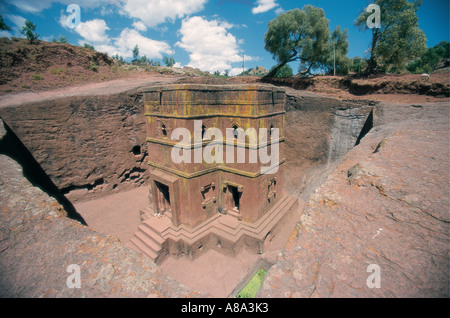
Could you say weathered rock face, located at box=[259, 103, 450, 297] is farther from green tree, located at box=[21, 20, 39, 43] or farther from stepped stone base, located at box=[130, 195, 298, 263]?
green tree, located at box=[21, 20, 39, 43]

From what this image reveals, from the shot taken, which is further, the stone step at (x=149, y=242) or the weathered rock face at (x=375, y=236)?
the stone step at (x=149, y=242)

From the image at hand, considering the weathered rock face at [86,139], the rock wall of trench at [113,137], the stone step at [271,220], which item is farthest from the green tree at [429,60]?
the weathered rock face at [86,139]

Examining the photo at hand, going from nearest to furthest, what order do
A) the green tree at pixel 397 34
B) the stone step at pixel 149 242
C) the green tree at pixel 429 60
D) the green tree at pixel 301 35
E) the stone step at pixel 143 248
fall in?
the stone step at pixel 143 248, the stone step at pixel 149 242, the green tree at pixel 397 34, the green tree at pixel 301 35, the green tree at pixel 429 60

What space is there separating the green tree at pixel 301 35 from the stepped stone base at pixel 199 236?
657 inches

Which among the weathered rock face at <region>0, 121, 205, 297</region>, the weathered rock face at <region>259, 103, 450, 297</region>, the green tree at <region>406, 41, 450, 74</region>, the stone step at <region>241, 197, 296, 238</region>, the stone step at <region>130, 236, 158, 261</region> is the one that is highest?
the green tree at <region>406, 41, 450, 74</region>

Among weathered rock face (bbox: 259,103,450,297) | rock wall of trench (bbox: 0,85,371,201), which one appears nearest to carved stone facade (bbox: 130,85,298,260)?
rock wall of trench (bbox: 0,85,371,201)

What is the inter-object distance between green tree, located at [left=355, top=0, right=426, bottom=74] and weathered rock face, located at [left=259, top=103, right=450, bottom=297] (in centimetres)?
1444

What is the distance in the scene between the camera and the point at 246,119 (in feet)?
27.8

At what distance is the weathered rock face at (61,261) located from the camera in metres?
2.47

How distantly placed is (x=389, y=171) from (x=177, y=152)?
278 inches

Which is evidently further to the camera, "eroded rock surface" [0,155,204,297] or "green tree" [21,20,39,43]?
"green tree" [21,20,39,43]

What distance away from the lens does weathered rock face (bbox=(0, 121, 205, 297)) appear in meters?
2.47

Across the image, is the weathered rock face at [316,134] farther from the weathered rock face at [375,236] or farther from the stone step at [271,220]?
the weathered rock face at [375,236]

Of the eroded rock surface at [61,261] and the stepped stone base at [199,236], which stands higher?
the eroded rock surface at [61,261]
